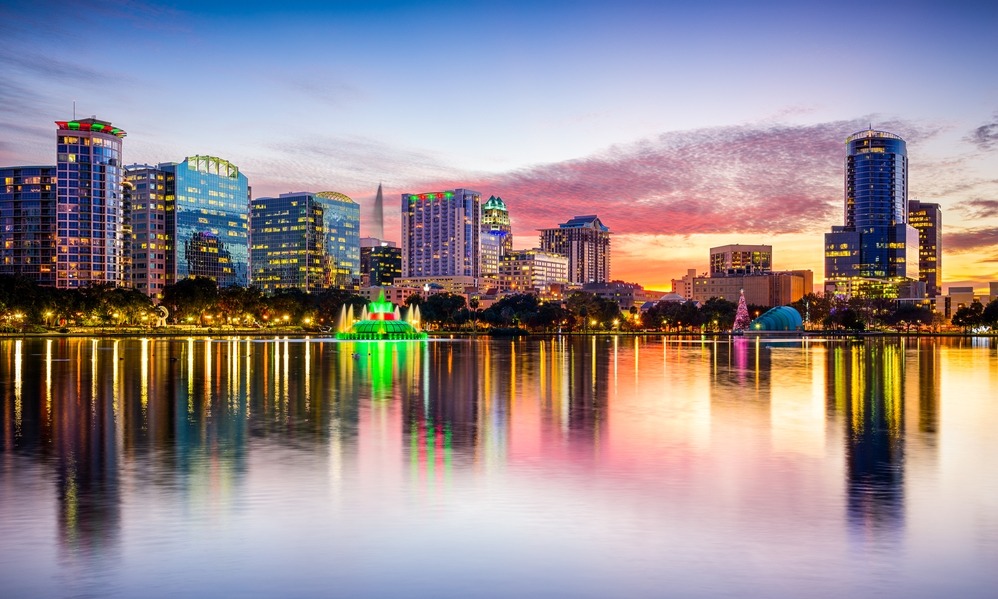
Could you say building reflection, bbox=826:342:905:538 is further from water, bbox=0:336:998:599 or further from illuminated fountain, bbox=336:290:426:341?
illuminated fountain, bbox=336:290:426:341

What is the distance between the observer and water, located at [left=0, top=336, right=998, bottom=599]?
12711 millimetres

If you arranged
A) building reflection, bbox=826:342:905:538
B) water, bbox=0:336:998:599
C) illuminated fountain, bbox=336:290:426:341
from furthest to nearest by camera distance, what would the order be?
illuminated fountain, bbox=336:290:426:341 < building reflection, bbox=826:342:905:538 < water, bbox=0:336:998:599

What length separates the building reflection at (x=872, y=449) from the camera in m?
16.7

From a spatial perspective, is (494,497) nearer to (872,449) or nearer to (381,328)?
(872,449)

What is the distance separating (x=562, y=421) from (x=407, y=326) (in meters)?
118

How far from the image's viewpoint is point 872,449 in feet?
81.1

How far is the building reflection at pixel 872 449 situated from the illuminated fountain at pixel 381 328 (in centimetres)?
9748

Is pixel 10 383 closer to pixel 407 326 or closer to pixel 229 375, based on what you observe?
pixel 229 375

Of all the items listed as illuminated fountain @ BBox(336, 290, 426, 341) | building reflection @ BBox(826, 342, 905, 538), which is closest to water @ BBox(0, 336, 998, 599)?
building reflection @ BBox(826, 342, 905, 538)

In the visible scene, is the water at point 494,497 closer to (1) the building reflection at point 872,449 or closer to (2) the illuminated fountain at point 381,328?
(1) the building reflection at point 872,449

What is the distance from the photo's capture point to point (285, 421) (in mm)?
30469

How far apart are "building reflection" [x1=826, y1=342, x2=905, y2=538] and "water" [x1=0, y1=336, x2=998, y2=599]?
12 centimetres

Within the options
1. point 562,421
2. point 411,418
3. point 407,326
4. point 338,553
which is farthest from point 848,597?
point 407,326

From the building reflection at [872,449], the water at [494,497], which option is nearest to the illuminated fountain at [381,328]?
the building reflection at [872,449]
